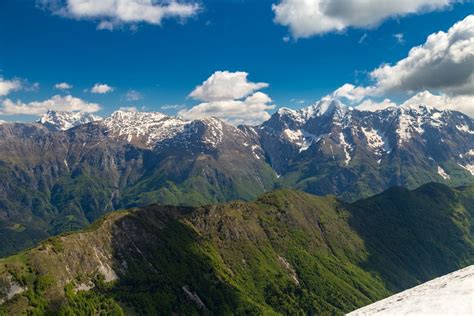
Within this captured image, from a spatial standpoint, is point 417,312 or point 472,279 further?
point 472,279

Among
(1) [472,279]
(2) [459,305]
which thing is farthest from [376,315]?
Answer: (1) [472,279]

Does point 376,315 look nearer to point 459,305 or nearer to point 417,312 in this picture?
point 417,312

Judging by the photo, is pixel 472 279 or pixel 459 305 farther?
pixel 472 279

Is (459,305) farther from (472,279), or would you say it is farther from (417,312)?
(472,279)

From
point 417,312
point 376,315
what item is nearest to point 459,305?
point 417,312

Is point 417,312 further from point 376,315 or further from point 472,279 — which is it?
point 472,279

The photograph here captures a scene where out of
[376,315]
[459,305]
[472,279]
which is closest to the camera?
[459,305]

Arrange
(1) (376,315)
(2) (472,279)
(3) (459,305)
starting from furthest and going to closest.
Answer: (2) (472,279)
(1) (376,315)
(3) (459,305)
